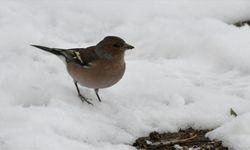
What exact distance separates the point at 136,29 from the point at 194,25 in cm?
78

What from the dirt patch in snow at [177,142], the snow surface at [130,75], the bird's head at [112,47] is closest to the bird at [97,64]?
the bird's head at [112,47]

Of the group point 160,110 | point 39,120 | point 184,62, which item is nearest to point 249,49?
point 184,62

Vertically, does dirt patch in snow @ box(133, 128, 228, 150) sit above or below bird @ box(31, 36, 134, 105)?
below

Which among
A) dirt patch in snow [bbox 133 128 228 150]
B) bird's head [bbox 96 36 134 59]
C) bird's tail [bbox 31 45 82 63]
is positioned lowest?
dirt patch in snow [bbox 133 128 228 150]

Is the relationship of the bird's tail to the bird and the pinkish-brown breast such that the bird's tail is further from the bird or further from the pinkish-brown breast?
the pinkish-brown breast

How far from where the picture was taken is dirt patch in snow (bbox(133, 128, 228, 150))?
5.11 metres

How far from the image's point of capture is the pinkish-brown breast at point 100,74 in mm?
5914

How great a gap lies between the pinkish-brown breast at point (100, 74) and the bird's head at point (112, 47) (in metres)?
0.13

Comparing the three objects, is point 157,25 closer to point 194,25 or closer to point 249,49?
point 194,25

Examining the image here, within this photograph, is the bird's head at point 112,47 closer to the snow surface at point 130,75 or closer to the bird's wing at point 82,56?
the bird's wing at point 82,56

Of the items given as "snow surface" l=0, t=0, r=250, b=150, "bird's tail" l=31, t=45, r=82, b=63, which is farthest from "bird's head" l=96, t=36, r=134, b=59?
"snow surface" l=0, t=0, r=250, b=150

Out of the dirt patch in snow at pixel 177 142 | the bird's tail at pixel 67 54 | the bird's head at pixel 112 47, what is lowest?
the dirt patch in snow at pixel 177 142

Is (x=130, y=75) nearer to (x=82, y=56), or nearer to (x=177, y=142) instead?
(x=82, y=56)

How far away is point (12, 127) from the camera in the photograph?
4.89 m
